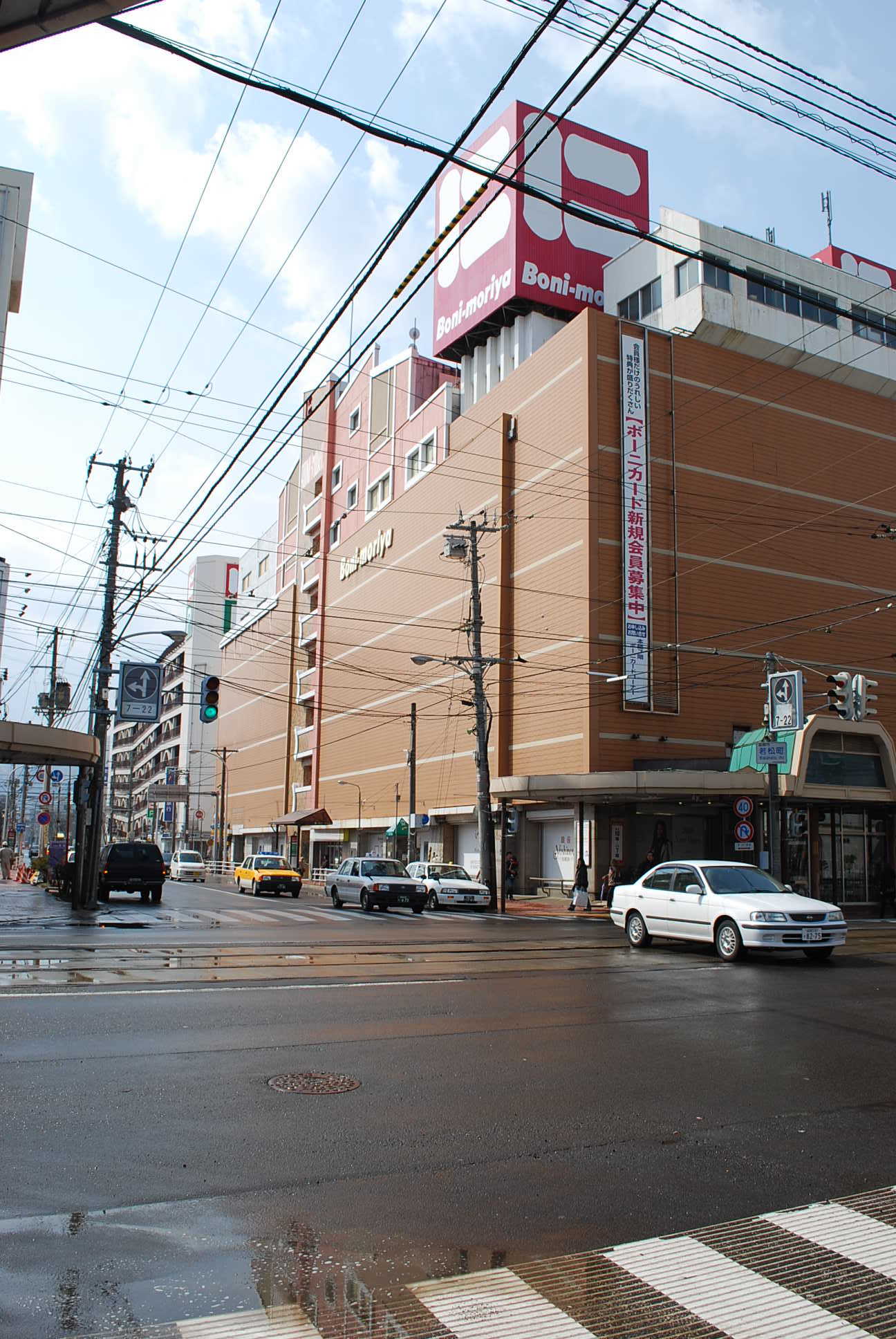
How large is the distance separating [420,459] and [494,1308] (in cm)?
5087

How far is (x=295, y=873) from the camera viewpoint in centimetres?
3991

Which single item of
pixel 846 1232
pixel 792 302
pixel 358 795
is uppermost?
pixel 792 302

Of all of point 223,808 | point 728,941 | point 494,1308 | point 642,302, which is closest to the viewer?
point 494,1308

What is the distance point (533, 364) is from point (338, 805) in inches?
1157

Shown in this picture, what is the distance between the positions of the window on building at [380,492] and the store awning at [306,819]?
18.3 metres

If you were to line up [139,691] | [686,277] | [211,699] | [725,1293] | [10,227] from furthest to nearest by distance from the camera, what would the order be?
[10,227] < [686,277] < [139,691] < [211,699] < [725,1293]

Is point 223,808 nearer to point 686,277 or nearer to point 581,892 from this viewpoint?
point 581,892

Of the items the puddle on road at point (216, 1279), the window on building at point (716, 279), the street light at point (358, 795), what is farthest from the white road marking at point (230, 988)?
the street light at point (358, 795)

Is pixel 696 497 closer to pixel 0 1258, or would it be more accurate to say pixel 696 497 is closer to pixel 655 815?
pixel 655 815

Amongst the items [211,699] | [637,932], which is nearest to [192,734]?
[211,699]

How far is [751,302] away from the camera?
41875mm

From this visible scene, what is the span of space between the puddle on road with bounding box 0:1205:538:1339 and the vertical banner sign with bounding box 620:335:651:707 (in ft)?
106

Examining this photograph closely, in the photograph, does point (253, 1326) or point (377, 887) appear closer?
point (253, 1326)

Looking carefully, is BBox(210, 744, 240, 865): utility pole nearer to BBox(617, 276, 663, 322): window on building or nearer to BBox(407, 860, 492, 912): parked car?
BBox(617, 276, 663, 322): window on building
